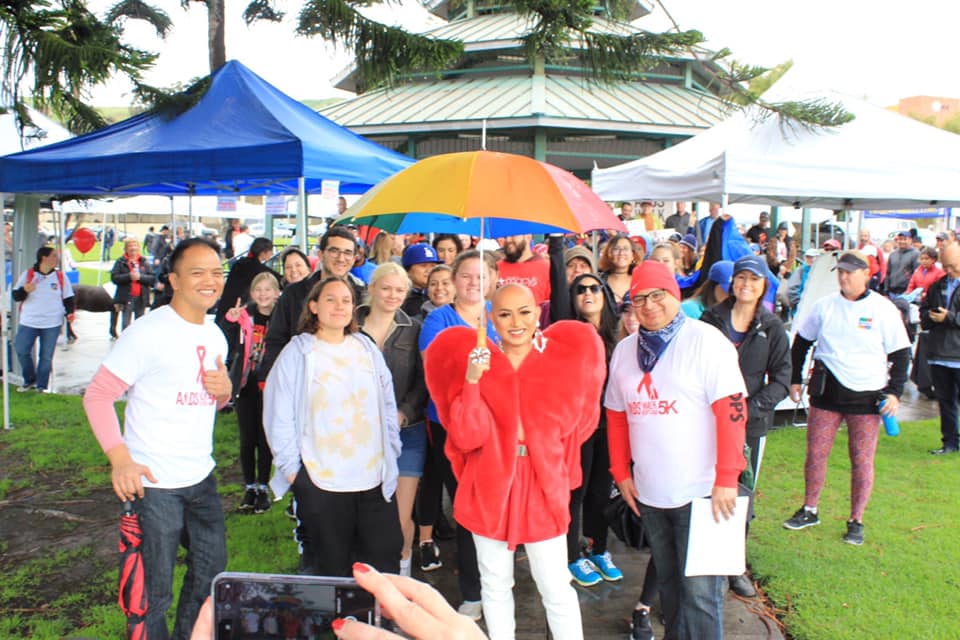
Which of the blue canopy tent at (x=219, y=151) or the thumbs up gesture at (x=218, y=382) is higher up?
the blue canopy tent at (x=219, y=151)

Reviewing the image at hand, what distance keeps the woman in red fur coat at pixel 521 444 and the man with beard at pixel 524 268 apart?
2.16 meters

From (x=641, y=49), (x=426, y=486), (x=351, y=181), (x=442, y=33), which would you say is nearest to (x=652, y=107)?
(x=442, y=33)

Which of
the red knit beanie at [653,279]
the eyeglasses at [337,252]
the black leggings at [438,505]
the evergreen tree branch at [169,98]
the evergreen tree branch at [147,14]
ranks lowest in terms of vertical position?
the black leggings at [438,505]

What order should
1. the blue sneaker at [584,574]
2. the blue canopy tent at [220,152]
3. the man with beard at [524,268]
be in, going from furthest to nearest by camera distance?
the blue canopy tent at [220,152] → the man with beard at [524,268] → the blue sneaker at [584,574]

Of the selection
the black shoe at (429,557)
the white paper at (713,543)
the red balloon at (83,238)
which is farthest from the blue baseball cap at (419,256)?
the red balloon at (83,238)

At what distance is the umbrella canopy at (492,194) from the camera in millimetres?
2924

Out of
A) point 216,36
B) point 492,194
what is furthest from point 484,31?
point 492,194

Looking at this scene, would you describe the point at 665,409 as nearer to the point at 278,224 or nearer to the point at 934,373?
the point at 934,373

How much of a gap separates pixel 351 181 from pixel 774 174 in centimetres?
413

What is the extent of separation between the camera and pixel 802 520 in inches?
194

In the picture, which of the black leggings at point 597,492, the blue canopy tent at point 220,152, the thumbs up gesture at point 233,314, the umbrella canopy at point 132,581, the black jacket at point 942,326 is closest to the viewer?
the umbrella canopy at point 132,581

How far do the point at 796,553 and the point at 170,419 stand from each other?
3965 millimetres

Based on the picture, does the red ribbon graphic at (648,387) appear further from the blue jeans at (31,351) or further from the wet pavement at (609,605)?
the blue jeans at (31,351)

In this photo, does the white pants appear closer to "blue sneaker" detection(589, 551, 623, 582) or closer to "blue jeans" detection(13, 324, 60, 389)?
"blue sneaker" detection(589, 551, 623, 582)
